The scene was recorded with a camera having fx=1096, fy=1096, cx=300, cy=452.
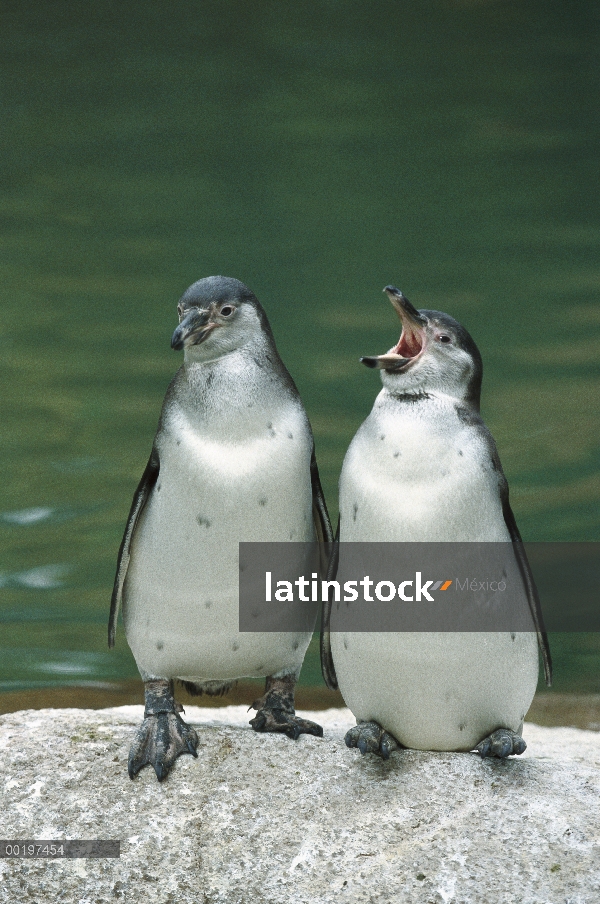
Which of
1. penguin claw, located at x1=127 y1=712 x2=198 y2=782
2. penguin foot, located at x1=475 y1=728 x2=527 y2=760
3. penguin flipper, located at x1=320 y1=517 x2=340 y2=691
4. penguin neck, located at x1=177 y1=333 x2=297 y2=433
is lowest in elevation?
penguin claw, located at x1=127 y1=712 x2=198 y2=782

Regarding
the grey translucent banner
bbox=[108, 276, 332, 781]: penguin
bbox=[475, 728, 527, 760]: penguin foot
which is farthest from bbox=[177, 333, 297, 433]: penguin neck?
bbox=[475, 728, 527, 760]: penguin foot

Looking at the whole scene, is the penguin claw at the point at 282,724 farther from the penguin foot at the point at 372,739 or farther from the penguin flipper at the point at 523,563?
the penguin flipper at the point at 523,563

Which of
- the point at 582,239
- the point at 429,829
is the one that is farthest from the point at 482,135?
the point at 429,829

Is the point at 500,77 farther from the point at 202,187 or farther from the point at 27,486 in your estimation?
the point at 27,486

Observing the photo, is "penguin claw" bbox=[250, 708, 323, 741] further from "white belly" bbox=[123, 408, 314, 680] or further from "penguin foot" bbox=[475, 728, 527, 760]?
"penguin foot" bbox=[475, 728, 527, 760]

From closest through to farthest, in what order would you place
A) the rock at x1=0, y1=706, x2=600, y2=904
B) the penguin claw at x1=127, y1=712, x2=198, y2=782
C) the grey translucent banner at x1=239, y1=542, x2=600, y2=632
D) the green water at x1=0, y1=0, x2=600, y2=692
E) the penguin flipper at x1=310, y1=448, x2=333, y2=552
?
the rock at x1=0, y1=706, x2=600, y2=904
the grey translucent banner at x1=239, y1=542, x2=600, y2=632
the penguin claw at x1=127, y1=712, x2=198, y2=782
the penguin flipper at x1=310, y1=448, x2=333, y2=552
the green water at x1=0, y1=0, x2=600, y2=692

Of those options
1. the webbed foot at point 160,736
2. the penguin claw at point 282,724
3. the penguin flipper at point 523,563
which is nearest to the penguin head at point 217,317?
the penguin flipper at point 523,563

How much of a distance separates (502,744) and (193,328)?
114 centimetres

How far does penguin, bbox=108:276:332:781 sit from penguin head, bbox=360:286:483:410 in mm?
281

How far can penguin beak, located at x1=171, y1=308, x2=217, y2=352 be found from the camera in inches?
91.1

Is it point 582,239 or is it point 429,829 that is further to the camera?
point 582,239

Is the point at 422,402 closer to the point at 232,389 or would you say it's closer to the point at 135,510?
the point at 232,389

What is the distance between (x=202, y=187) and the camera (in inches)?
227

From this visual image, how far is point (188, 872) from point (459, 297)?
12.9 ft
